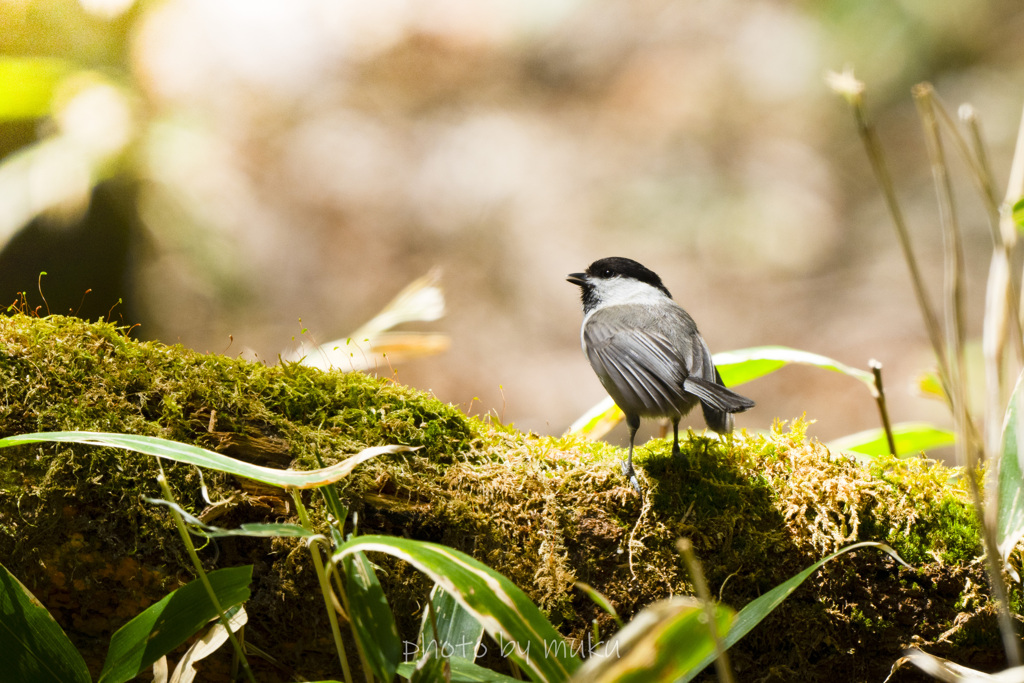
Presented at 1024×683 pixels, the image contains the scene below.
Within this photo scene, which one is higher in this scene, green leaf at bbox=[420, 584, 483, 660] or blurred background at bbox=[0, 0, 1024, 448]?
blurred background at bbox=[0, 0, 1024, 448]

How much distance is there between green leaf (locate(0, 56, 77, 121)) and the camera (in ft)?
13.6

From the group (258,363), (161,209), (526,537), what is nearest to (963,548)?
(526,537)

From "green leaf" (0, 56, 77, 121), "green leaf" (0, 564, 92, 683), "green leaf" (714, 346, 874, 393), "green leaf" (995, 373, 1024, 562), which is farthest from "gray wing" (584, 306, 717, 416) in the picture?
"green leaf" (0, 56, 77, 121)

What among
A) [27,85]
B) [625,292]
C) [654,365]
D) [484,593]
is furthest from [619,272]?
[27,85]

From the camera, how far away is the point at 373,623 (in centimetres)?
110

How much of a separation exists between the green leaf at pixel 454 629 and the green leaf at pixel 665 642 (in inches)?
22.9

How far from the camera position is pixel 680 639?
76cm

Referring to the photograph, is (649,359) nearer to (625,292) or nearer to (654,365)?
(654,365)

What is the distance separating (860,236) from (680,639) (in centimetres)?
646

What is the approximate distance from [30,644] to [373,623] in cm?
75

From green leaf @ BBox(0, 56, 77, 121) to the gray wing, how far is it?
4211mm

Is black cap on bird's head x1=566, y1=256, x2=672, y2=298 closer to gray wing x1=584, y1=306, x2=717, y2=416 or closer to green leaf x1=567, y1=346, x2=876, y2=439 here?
gray wing x1=584, y1=306, x2=717, y2=416

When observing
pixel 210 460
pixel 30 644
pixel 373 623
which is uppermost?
pixel 210 460

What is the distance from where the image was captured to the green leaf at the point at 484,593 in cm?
106
